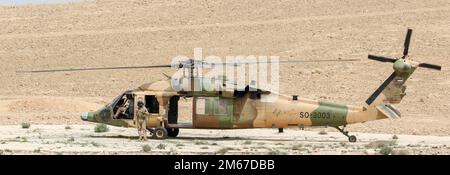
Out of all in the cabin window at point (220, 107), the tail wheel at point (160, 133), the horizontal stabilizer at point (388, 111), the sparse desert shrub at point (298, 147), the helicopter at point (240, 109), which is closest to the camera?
the sparse desert shrub at point (298, 147)

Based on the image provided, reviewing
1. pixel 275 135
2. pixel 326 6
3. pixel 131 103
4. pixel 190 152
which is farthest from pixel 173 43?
pixel 190 152

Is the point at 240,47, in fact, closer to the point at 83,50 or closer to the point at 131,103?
the point at 83,50

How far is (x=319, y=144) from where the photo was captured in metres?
28.1

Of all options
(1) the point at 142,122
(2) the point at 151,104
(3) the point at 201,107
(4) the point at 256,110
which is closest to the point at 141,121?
(1) the point at 142,122

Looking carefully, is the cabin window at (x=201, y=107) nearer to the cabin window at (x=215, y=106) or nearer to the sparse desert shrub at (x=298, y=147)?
the cabin window at (x=215, y=106)

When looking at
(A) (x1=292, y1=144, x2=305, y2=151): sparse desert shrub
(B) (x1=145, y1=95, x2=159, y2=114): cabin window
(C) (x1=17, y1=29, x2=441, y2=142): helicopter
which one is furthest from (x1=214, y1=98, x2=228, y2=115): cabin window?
(A) (x1=292, y1=144, x2=305, y2=151): sparse desert shrub

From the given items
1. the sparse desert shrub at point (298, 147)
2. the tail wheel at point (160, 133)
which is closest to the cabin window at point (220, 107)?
the tail wheel at point (160, 133)

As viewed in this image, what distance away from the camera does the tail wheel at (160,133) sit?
28520mm

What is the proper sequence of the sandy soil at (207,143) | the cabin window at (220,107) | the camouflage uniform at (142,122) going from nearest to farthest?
the sandy soil at (207,143)
the camouflage uniform at (142,122)
the cabin window at (220,107)

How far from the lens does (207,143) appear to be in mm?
27625

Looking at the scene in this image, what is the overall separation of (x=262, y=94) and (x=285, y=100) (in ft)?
2.09

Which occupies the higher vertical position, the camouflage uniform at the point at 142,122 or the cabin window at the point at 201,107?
the cabin window at the point at 201,107

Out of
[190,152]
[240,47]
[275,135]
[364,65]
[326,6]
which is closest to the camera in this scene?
[190,152]

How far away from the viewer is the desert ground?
48156 millimetres
